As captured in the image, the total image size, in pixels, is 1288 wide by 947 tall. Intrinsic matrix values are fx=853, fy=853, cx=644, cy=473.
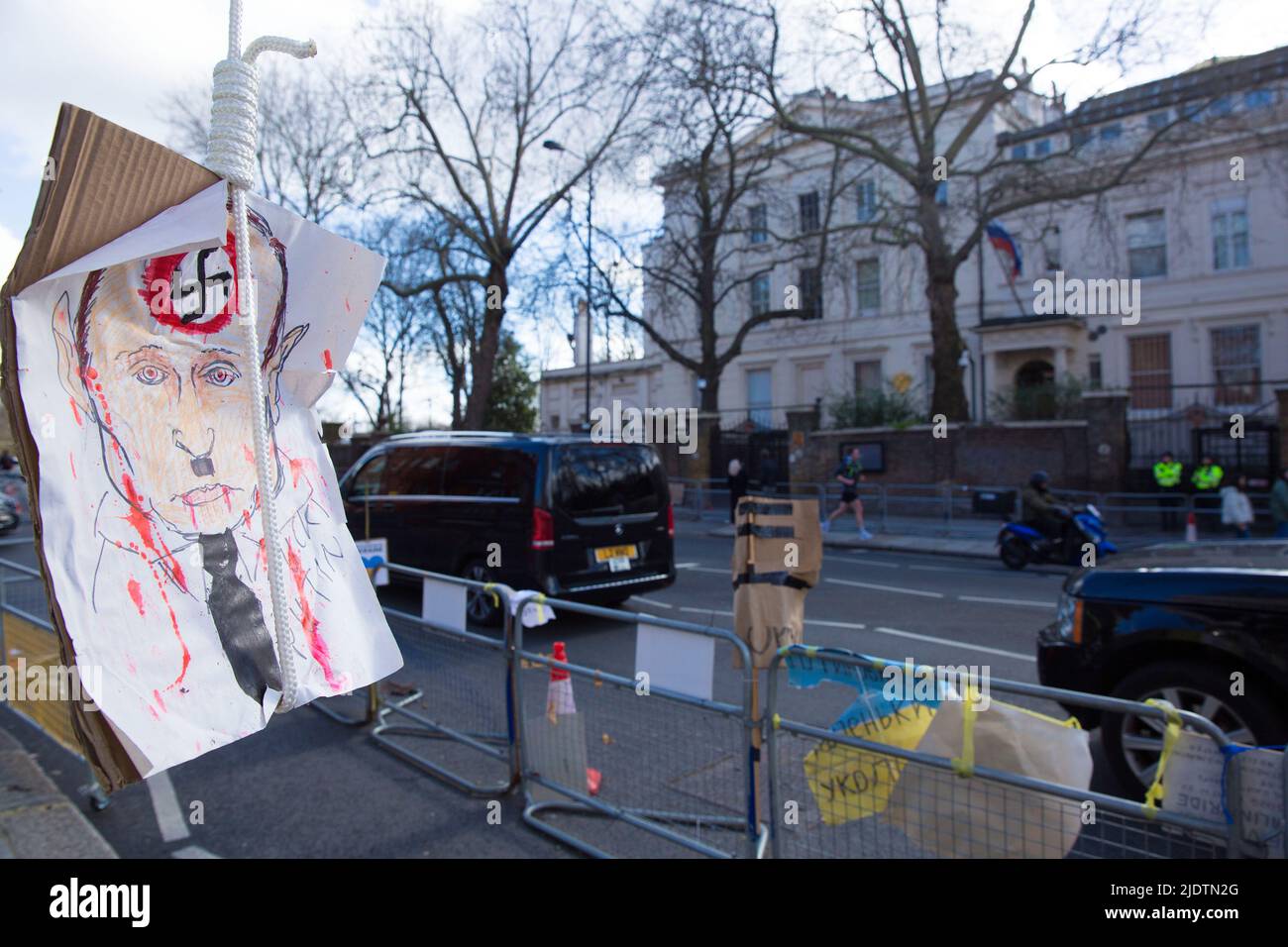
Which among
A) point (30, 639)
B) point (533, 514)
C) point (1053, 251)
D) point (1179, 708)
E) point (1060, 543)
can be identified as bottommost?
point (1060, 543)

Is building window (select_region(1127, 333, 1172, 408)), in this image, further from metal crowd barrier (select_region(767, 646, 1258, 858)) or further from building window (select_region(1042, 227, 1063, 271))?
metal crowd barrier (select_region(767, 646, 1258, 858))

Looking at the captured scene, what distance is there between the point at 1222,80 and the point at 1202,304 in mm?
13624

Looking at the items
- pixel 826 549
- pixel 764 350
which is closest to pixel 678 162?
pixel 826 549

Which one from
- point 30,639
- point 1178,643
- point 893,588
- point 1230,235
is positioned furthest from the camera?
point 1230,235

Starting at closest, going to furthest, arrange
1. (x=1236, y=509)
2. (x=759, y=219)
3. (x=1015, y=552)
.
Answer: (x=1015, y=552) → (x=1236, y=509) → (x=759, y=219)

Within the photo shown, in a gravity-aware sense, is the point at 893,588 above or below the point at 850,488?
below

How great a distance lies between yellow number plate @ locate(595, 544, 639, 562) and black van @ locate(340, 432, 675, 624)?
11 millimetres

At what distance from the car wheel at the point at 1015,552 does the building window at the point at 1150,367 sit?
19931mm

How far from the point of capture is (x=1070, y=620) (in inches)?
188

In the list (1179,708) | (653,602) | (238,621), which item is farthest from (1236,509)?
(238,621)

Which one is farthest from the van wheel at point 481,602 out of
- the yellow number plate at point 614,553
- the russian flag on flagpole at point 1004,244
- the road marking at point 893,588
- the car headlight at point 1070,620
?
the russian flag on flagpole at point 1004,244

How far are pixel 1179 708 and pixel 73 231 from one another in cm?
456

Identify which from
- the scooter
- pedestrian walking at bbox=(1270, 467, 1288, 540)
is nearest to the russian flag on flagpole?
pedestrian walking at bbox=(1270, 467, 1288, 540)

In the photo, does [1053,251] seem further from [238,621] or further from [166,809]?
[238,621]
